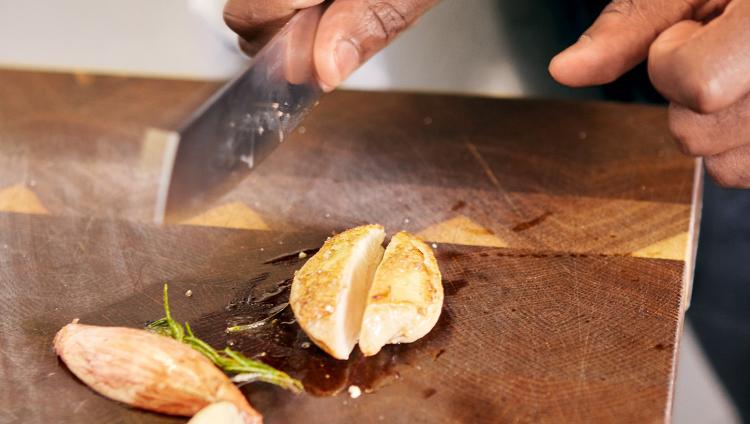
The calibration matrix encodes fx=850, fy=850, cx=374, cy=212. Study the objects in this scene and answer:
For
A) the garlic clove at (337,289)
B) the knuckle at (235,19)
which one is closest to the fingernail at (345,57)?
the knuckle at (235,19)

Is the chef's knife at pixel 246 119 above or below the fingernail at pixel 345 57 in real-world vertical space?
below

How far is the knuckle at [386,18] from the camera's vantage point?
2270 mm

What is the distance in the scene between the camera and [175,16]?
472 cm

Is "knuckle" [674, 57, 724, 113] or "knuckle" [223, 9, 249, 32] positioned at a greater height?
"knuckle" [674, 57, 724, 113]

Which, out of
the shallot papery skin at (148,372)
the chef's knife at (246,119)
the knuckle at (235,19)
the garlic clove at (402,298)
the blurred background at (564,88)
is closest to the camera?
the shallot papery skin at (148,372)

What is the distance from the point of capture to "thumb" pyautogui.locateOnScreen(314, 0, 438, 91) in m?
2.18

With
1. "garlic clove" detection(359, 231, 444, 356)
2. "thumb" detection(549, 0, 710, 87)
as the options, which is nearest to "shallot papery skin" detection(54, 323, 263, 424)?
"garlic clove" detection(359, 231, 444, 356)

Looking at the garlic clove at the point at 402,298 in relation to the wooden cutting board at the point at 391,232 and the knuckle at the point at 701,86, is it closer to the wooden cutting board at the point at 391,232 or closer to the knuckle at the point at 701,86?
the wooden cutting board at the point at 391,232

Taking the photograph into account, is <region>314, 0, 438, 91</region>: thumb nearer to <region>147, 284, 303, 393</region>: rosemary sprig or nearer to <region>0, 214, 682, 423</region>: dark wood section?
<region>0, 214, 682, 423</region>: dark wood section

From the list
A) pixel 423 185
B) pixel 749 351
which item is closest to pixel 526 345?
pixel 423 185

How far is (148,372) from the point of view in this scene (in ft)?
5.62

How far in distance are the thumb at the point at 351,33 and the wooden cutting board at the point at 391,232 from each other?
0.41m

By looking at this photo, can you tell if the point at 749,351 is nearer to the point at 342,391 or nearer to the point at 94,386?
the point at 342,391

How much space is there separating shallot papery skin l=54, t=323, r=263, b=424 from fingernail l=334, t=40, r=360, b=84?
0.84m
